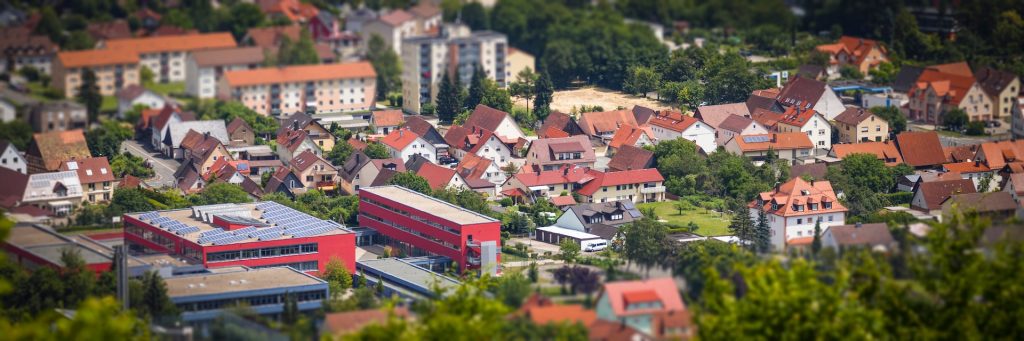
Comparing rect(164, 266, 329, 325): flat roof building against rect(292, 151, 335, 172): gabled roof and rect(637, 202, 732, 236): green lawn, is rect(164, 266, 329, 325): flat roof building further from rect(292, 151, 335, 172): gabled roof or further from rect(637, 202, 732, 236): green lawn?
rect(292, 151, 335, 172): gabled roof

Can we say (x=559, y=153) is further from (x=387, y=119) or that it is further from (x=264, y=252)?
(x=264, y=252)

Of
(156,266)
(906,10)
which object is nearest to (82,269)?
(156,266)

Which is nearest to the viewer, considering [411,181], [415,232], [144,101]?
[415,232]

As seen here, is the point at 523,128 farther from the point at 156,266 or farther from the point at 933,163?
the point at 156,266

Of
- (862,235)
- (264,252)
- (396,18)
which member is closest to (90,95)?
(396,18)

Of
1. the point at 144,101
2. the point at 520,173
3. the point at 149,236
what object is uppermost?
the point at 144,101
